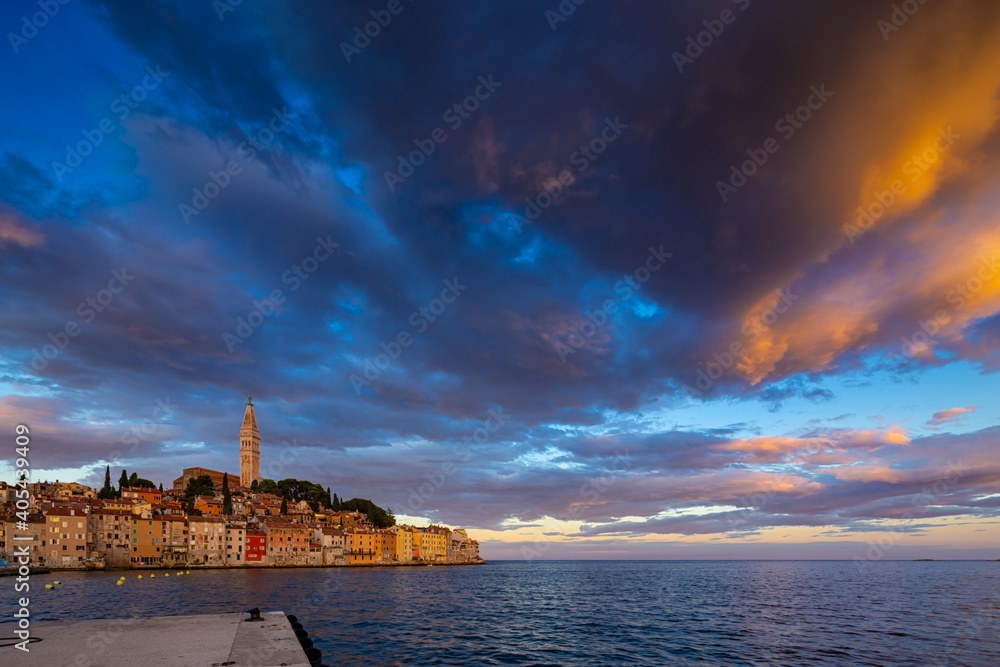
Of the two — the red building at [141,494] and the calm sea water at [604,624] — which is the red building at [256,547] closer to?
the red building at [141,494]

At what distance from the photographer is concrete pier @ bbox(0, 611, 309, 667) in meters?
16.0

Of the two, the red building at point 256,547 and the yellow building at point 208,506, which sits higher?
the yellow building at point 208,506

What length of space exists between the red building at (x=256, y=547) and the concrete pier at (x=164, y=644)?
14414 cm

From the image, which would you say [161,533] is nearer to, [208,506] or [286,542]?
[286,542]

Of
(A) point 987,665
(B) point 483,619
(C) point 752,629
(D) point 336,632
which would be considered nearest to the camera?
(A) point 987,665

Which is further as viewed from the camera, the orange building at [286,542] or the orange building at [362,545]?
the orange building at [362,545]

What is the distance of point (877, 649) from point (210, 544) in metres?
156

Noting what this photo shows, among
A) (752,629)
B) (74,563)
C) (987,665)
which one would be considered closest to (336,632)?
(752,629)

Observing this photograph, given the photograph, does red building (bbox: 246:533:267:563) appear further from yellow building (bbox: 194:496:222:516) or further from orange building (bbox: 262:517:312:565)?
yellow building (bbox: 194:496:222:516)

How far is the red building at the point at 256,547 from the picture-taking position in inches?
5881

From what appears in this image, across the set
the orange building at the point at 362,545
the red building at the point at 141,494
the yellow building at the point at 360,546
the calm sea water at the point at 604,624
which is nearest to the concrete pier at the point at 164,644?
the calm sea water at the point at 604,624

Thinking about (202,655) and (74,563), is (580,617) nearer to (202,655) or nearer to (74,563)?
(202,655)

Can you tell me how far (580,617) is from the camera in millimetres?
51906

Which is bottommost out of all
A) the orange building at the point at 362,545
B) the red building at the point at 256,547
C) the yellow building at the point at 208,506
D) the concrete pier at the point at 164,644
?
the orange building at the point at 362,545
